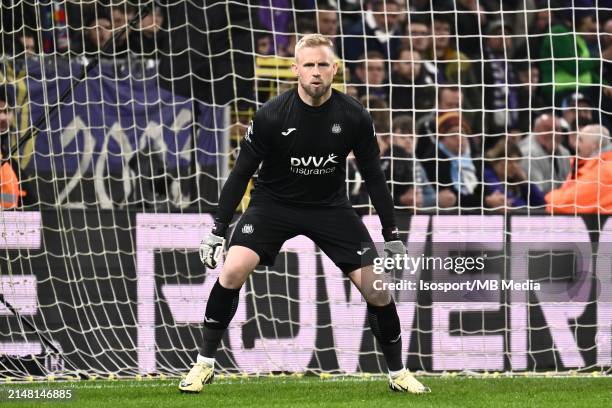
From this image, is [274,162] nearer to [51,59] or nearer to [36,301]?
[36,301]

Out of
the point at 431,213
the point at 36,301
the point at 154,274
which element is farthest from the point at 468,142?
the point at 36,301

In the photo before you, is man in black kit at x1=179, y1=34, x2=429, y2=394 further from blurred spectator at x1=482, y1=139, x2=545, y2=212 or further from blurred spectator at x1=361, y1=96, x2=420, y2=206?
blurred spectator at x1=482, y1=139, x2=545, y2=212

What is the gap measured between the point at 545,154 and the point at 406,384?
4.41m

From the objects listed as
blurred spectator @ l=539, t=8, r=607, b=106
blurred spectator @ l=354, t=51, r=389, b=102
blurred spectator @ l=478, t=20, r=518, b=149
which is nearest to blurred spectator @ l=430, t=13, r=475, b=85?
blurred spectator @ l=478, t=20, r=518, b=149

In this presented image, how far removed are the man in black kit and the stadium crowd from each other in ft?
7.29

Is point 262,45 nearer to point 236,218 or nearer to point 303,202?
point 236,218

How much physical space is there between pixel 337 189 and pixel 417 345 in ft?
7.11

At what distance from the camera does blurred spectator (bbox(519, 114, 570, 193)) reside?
408 inches

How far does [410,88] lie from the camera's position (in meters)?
10.8

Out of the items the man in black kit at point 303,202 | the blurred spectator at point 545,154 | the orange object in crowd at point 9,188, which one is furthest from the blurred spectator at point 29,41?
the blurred spectator at point 545,154

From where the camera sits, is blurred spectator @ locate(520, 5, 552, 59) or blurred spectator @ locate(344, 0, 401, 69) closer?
blurred spectator @ locate(344, 0, 401, 69)

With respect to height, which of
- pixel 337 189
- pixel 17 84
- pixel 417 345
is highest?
pixel 17 84

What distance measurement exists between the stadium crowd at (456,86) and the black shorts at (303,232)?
228cm

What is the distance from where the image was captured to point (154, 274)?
8719 mm
